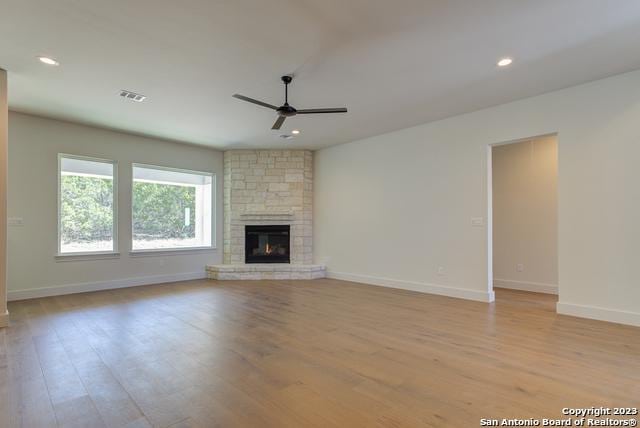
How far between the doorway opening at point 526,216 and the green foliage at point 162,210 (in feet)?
19.5

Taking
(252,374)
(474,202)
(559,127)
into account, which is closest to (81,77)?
(252,374)

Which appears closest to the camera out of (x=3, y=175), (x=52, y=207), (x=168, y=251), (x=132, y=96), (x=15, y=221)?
(x=3, y=175)

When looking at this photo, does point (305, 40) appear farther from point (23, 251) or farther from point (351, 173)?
point (23, 251)

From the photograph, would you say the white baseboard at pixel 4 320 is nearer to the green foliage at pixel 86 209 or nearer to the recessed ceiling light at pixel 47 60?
the green foliage at pixel 86 209

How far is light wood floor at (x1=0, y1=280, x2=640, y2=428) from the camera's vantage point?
6.22ft

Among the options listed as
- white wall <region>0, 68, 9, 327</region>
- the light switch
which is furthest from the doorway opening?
the light switch

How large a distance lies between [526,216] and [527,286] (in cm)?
122

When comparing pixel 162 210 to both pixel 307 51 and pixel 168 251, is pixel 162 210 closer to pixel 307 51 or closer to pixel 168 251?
pixel 168 251

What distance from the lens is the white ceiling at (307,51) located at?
248 cm

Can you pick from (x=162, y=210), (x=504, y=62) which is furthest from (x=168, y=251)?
(x=504, y=62)

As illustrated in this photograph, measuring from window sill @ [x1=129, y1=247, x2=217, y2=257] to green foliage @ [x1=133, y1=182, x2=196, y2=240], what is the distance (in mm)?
276

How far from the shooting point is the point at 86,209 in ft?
18.1

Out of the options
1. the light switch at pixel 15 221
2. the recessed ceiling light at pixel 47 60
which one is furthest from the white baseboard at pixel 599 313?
the light switch at pixel 15 221

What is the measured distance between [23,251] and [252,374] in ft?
15.7
